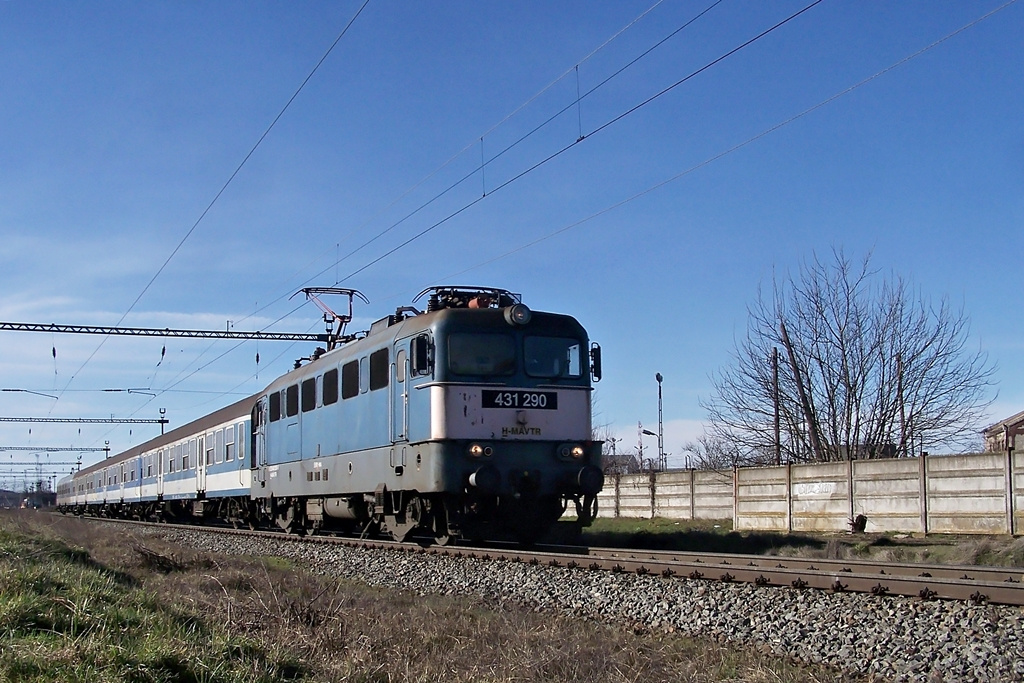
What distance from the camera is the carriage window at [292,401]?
67.8 feet

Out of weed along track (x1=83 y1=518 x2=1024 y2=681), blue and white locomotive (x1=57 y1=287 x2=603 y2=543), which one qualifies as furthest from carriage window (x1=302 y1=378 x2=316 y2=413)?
weed along track (x1=83 y1=518 x2=1024 y2=681)

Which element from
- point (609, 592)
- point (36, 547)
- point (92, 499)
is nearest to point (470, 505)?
point (609, 592)

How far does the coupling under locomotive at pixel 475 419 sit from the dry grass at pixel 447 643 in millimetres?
2716

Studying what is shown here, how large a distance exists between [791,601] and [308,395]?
13.3 m

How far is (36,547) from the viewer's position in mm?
13602

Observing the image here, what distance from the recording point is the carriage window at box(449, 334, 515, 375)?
14094mm

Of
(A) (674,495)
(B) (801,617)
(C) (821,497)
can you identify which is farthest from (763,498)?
(B) (801,617)

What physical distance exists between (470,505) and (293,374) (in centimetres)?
847

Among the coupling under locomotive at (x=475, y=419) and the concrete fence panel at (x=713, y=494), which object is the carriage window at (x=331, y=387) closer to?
the coupling under locomotive at (x=475, y=419)

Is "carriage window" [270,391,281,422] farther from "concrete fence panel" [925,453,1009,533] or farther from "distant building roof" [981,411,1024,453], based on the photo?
"distant building roof" [981,411,1024,453]

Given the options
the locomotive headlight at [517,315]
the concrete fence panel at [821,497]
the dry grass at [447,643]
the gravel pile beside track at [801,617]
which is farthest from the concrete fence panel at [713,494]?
the dry grass at [447,643]

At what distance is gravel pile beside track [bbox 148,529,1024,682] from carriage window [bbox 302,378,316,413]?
7545 millimetres

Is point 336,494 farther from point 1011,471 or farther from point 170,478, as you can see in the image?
point 170,478

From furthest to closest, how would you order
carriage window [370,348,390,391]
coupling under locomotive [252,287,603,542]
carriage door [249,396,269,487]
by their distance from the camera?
carriage door [249,396,269,487] < carriage window [370,348,390,391] < coupling under locomotive [252,287,603,542]
